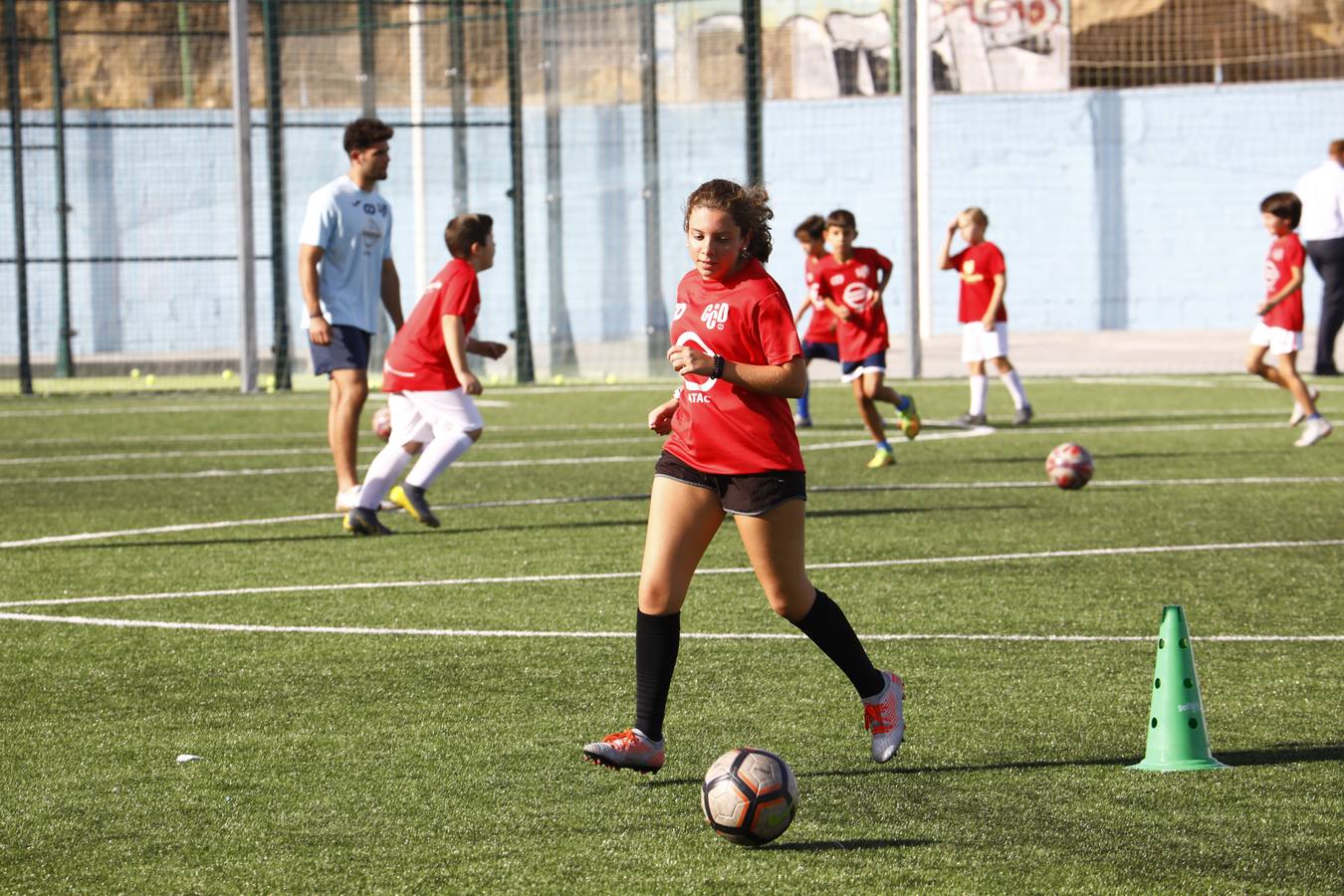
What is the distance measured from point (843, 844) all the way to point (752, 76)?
18394 millimetres

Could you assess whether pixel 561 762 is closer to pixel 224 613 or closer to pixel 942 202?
pixel 224 613

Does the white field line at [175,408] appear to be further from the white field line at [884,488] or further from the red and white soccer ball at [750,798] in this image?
the red and white soccer ball at [750,798]

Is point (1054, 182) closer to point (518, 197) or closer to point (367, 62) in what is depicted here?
point (518, 197)

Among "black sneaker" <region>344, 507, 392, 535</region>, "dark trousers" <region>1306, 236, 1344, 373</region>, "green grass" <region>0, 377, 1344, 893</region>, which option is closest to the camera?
Answer: "green grass" <region>0, 377, 1344, 893</region>

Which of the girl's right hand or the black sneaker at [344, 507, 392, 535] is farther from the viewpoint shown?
the black sneaker at [344, 507, 392, 535]

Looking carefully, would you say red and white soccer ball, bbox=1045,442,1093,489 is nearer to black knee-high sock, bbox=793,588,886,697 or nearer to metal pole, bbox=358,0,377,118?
black knee-high sock, bbox=793,588,886,697

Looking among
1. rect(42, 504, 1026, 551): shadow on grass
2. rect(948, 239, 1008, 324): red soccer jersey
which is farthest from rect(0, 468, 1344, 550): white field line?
rect(948, 239, 1008, 324): red soccer jersey

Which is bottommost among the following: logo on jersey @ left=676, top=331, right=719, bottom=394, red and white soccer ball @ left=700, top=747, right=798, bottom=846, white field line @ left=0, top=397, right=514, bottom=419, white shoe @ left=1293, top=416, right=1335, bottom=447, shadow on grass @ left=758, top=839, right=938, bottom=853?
shadow on grass @ left=758, top=839, right=938, bottom=853

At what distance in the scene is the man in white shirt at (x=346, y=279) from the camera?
1073 cm

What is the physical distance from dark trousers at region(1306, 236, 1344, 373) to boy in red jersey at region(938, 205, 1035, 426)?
563cm

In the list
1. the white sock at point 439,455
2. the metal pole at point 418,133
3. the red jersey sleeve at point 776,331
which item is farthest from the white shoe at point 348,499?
the metal pole at point 418,133

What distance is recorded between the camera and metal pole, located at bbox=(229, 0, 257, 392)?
20.8 meters

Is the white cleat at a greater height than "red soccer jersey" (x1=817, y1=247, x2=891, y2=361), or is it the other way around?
"red soccer jersey" (x1=817, y1=247, x2=891, y2=361)

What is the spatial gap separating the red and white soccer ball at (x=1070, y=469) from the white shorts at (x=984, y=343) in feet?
14.3
